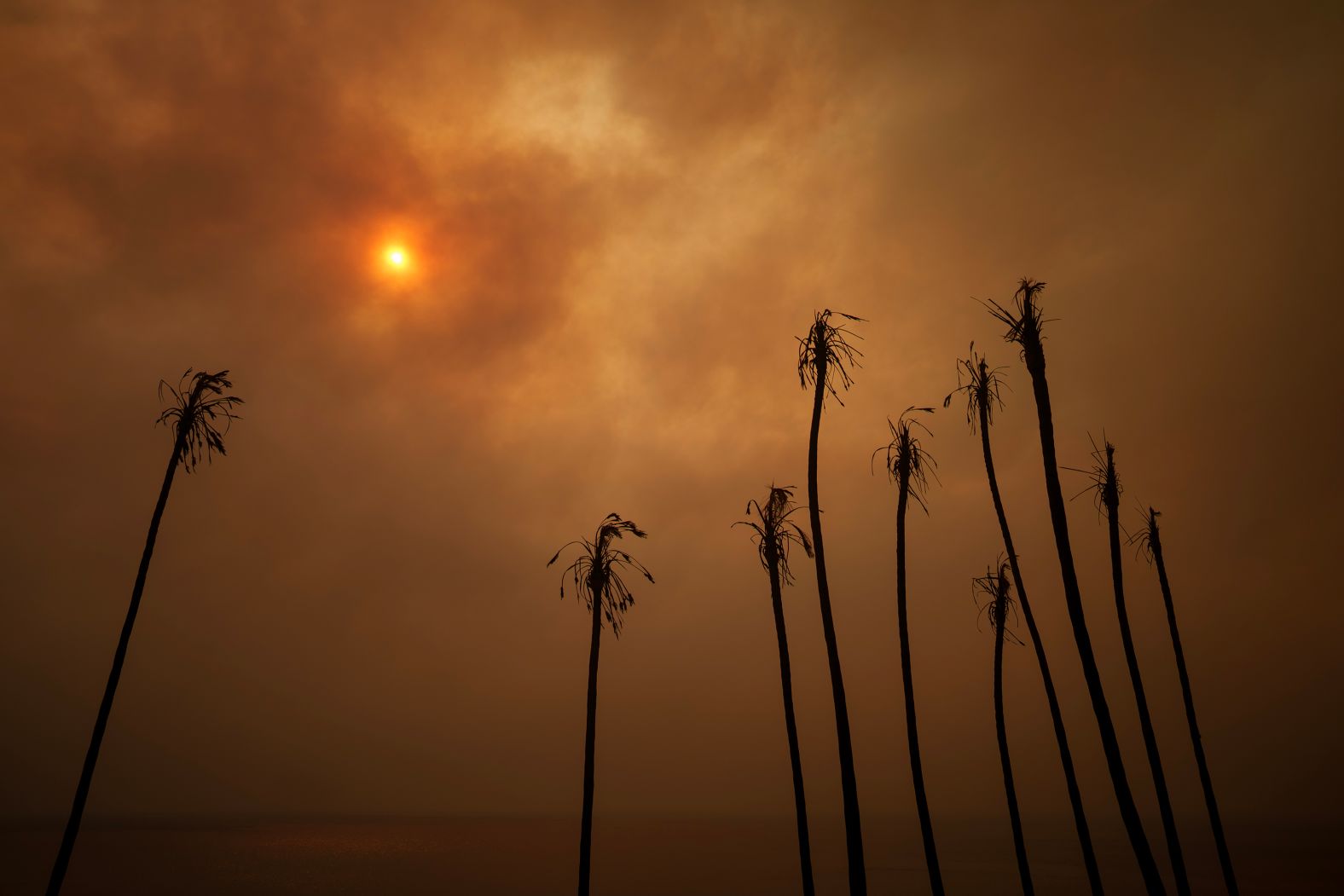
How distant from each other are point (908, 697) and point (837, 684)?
5515 millimetres

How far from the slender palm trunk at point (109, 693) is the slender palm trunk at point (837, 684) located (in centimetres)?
1833

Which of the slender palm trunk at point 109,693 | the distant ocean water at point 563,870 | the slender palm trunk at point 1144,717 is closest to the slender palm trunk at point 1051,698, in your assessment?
the slender palm trunk at point 1144,717

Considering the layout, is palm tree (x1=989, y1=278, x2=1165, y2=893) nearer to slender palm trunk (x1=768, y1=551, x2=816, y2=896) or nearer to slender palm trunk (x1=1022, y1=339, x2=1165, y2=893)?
slender palm trunk (x1=1022, y1=339, x2=1165, y2=893)

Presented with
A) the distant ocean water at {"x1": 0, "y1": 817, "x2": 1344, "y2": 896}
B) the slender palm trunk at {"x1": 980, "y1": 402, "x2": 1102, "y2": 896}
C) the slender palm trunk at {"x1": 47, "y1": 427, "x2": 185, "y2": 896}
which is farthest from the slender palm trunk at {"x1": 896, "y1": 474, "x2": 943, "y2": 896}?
the distant ocean water at {"x1": 0, "y1": 817, "x2": 1344, "y2": 896}

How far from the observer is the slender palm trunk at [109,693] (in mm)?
17453

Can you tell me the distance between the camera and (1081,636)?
1476 cm

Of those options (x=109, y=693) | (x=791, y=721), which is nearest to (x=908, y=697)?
(x=791, y=721)

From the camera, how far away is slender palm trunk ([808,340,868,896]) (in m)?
17.1

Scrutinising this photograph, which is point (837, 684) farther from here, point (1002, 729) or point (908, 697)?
point (1002, 729)

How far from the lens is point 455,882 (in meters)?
75.5

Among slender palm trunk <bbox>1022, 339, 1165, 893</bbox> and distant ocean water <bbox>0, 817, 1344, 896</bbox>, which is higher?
slender palm trunk <bbox>1022, 339, 1165, 893</bbox>

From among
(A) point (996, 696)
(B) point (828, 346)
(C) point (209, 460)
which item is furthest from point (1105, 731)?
(C) point (209, 460)

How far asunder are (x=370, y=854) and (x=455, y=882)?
62.2 metres

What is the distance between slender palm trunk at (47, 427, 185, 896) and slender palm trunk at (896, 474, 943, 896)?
22.6m
